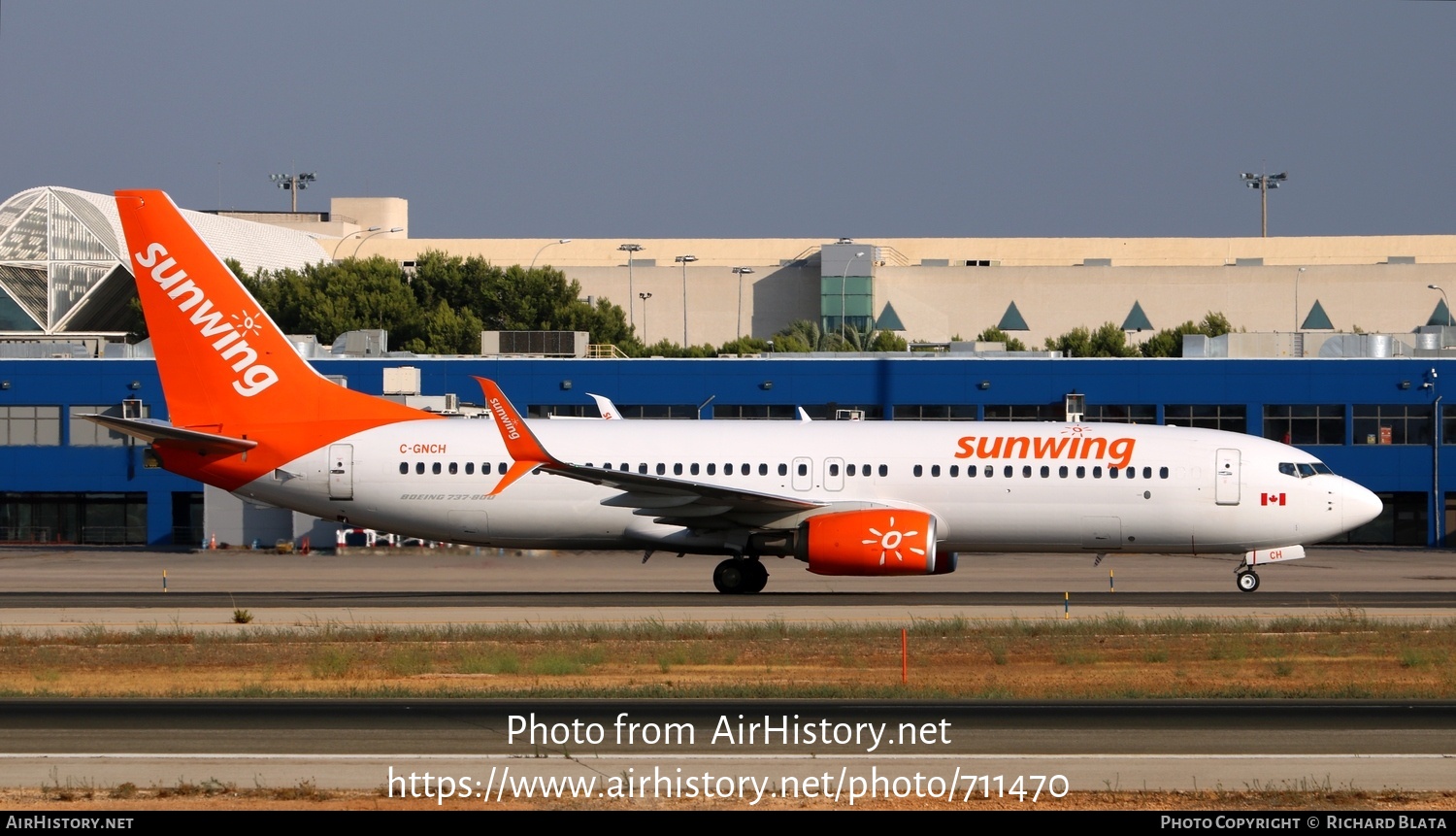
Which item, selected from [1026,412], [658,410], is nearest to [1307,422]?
[1026,412]

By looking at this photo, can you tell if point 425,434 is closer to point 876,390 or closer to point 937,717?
point 937,717

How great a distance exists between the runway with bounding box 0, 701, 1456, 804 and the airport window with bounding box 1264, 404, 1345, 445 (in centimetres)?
4227

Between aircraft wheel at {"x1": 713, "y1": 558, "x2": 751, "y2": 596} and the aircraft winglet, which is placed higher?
the aircraft winglet

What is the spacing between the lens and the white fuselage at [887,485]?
112ft

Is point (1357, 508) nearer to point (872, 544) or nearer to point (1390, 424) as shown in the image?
point (872, 544)

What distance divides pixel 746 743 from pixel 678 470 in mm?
18460

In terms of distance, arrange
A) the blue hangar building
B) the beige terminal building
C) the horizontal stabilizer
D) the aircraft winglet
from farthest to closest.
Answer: the beige terminal building < the blue hangar building < the horizontal stabilizer < the aircraft winglet

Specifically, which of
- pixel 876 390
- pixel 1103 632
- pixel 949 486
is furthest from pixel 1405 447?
pixel 1103 632

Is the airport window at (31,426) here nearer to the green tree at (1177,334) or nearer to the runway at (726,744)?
the runway at (726,744)

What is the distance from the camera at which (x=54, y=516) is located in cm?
6066

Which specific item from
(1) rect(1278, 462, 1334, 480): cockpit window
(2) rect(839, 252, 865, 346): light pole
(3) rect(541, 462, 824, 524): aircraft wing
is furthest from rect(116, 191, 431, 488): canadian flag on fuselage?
(2) rect(839, 252, 865, 346): light pole

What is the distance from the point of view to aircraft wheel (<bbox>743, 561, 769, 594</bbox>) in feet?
113

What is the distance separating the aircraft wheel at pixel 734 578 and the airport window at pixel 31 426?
34304 mm

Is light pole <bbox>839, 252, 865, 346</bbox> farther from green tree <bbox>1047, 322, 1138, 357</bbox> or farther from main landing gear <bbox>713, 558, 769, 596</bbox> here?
main landing gear <bbox>713, 558, 769, 596</bbox>
